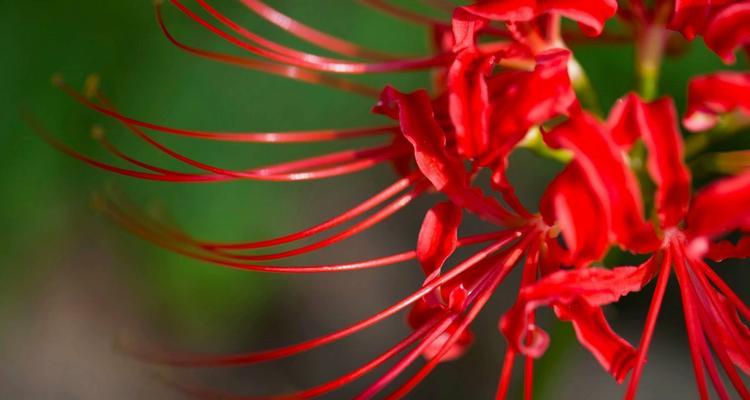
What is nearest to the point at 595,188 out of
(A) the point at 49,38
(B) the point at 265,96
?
(B) the point at 265,96

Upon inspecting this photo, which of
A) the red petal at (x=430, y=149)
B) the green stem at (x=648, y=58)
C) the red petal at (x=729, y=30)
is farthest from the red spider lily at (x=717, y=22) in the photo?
the green stem at (x=648, y=58)

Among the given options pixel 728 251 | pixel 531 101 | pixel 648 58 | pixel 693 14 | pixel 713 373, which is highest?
pixel 648 58

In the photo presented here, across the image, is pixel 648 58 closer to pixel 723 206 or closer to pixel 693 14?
pixel 693 14

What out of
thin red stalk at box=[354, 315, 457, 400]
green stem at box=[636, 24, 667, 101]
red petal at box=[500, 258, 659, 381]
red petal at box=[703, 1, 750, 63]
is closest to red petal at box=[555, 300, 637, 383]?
red petal at box=[500, 258, 659, 381]

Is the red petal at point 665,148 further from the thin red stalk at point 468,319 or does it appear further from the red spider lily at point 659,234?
the thin red stalk at point 468,319

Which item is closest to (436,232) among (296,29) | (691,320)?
(691,320)

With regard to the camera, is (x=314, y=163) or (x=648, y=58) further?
(x=648, y=58)
